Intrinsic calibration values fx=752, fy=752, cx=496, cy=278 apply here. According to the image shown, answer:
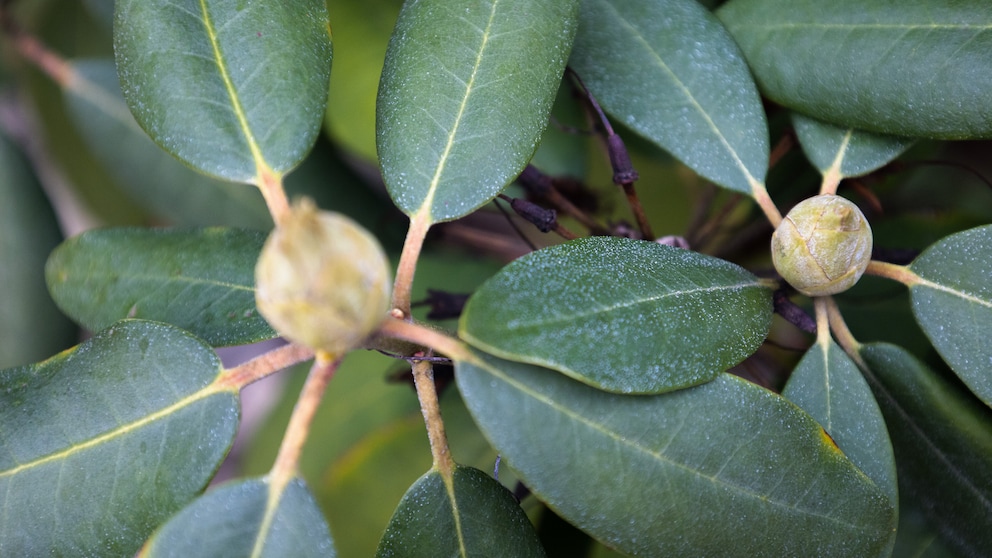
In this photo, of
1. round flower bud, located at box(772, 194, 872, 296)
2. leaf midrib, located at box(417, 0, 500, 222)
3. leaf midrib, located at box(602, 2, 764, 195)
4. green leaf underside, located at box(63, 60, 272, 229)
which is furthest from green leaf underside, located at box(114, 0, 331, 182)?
green leaf underside, located at box(63, 60, 272, 229)

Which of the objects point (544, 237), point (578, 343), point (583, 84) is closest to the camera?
point (578, 343)

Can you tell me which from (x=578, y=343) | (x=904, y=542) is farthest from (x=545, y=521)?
(x=578, y=343)

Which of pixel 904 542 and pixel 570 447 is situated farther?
pixel 904 542

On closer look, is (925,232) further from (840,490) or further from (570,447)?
(570,447)

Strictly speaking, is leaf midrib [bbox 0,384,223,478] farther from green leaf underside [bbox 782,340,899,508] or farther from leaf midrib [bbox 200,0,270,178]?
green leaf underside [bbox 782,340,899,508]

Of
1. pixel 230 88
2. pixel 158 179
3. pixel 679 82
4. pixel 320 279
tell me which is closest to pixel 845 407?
pixel 679 82

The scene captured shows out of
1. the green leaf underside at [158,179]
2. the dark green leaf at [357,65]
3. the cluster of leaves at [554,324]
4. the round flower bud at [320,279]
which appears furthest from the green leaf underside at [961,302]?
the green leaf underside at [158,179]
